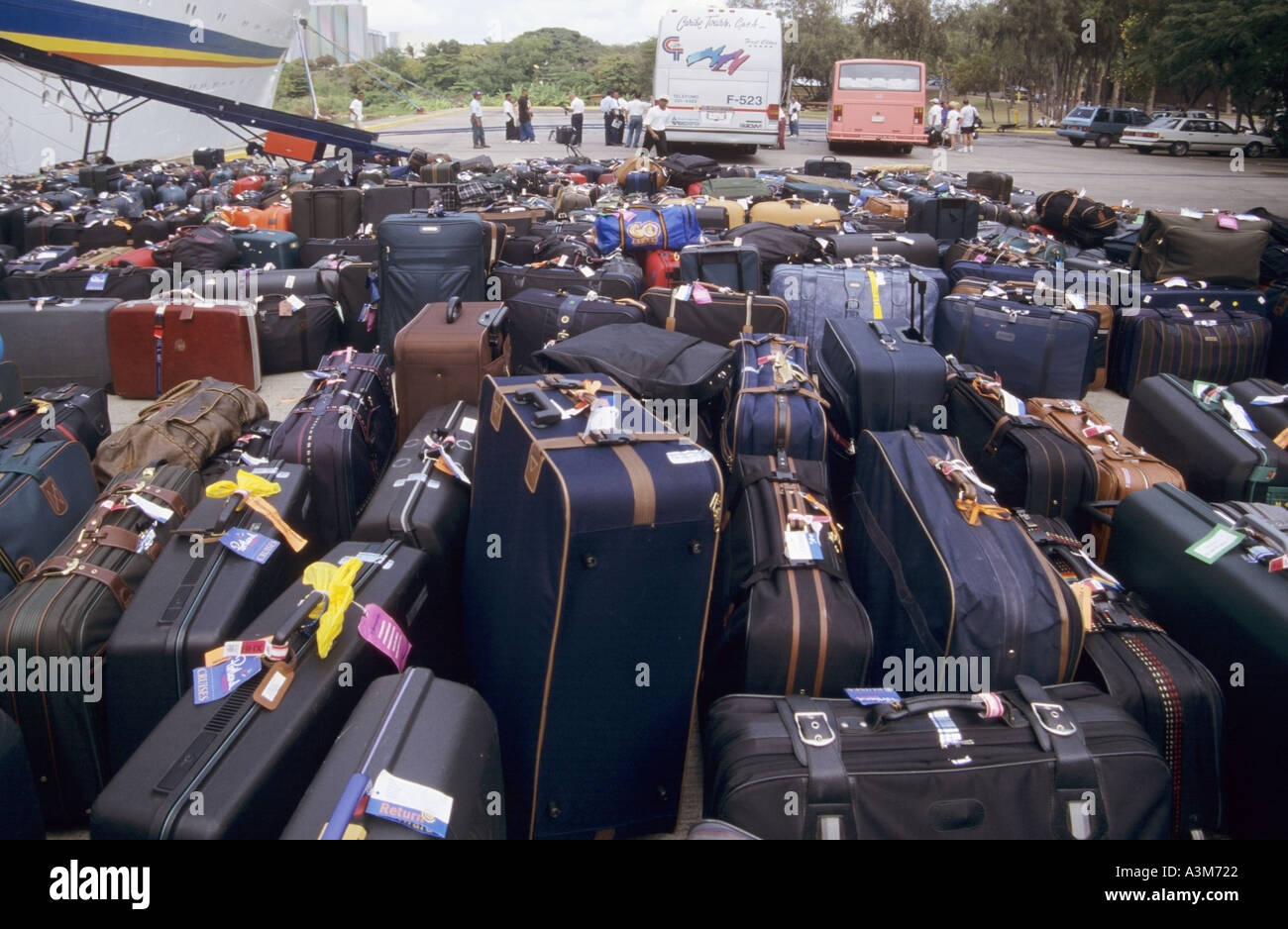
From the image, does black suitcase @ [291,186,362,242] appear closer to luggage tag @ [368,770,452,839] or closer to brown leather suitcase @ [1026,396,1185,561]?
brown leather suitcase @ [1026,396,1185,561]

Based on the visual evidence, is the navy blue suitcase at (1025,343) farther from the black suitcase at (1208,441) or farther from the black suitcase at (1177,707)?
the black suitcase at (1177,707)

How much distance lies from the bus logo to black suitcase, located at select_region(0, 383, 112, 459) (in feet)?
48.1

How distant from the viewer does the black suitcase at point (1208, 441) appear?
3.12 meters

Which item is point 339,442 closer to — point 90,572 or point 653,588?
point 90,572

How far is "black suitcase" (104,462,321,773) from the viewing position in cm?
219

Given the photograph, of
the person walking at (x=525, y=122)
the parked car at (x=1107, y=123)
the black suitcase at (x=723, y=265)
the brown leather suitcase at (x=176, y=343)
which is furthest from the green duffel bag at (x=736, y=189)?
the parked car at (x=1107, y=123)

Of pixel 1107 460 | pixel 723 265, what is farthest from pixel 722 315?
pixel 1107 460

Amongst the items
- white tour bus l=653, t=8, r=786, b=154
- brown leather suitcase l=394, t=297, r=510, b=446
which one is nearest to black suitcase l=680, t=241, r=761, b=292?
brown leather suitcase l=394, t=297, r=510, b=446

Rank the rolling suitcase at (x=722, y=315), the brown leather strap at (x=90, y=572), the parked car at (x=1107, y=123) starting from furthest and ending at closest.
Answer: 1. the parked car at (x=1107, y=123)
2. the rolling suitcase at (x=722, y=315)
3. the brown leather strap at (x=90, y=572)

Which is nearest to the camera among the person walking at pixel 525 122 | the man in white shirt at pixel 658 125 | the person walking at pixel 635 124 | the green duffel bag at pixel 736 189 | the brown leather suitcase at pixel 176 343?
the brown leather suitcase at pixel 176 343

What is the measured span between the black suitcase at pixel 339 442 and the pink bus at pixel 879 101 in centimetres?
1791

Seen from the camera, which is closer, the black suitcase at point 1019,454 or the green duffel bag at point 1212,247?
the black suitcase at point 1019,454

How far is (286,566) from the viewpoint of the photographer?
271cm

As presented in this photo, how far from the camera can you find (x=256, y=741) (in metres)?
1.84
